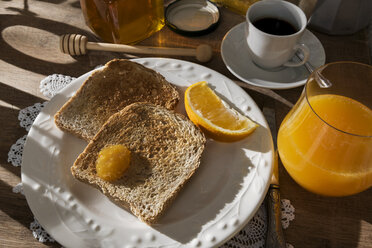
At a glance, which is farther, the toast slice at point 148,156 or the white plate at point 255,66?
the white plate at point 255,66

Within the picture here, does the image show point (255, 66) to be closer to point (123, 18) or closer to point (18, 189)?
point (123, 18)

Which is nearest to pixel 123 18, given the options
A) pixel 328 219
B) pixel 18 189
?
pixel 18 189

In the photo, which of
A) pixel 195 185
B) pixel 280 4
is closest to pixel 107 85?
pixel 195 185

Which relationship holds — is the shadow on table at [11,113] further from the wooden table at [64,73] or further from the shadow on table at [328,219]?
the shadow on table at [328,219]

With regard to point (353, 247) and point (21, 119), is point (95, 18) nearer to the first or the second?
point (21, 119)

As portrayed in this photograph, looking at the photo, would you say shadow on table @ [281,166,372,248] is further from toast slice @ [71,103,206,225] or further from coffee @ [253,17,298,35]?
coffee @ [253,17,298,35]

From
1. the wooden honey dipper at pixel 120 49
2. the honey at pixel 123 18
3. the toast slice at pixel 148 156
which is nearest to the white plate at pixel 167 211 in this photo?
the toast slice at pixel 148 156
